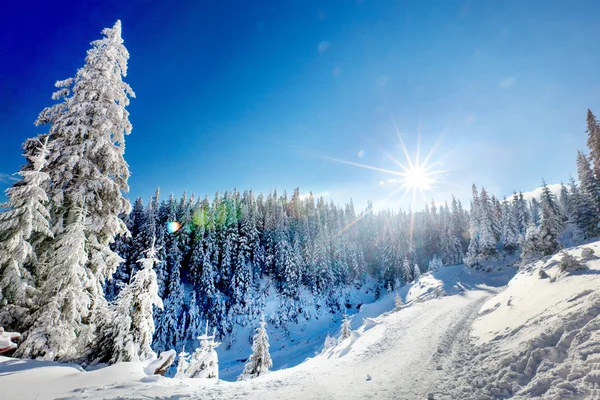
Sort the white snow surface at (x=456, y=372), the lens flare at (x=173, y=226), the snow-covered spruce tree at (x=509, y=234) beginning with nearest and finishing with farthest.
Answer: the white snow surface at (x=456, y=372) → the snow-covered spruce tree at (x=509, y=234) → the lens flare at (x=173, y=226)

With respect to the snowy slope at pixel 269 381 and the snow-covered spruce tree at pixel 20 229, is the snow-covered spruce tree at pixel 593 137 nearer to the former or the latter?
the snowy slope at pixel 269 381

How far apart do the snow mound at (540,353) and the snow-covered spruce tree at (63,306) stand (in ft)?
38.5

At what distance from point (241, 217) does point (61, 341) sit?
61291 mm

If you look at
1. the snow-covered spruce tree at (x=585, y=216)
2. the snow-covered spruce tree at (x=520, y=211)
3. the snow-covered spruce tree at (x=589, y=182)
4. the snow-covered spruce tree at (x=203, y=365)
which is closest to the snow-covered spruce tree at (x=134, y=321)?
the snow-covered spruce tree at (x=203, y=365)

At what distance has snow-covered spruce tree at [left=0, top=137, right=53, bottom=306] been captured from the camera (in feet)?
28.7

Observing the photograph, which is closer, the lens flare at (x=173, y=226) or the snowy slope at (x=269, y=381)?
the snowy slope at (x=269, y=381)

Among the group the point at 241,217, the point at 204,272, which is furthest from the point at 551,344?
the point at 241,217

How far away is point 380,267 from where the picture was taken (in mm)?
96500

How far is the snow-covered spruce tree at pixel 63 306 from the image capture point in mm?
8664

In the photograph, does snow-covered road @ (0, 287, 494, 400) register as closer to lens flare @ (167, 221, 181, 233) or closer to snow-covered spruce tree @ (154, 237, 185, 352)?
snow-covered spruce tree @ (154, 237, 185, 352)

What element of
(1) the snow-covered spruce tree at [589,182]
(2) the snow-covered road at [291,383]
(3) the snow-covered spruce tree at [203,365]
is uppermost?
(1) the snow-covered spruce tree at [589,182]

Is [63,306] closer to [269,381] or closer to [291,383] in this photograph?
[269,381]

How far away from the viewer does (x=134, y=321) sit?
1016cm

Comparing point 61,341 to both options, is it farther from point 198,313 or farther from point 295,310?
point 295,310
